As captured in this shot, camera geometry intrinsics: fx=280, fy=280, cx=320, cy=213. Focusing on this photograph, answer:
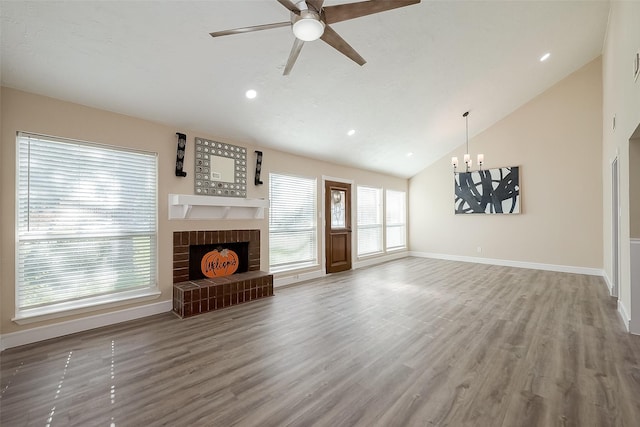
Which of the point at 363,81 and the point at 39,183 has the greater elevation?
the point at 363,81

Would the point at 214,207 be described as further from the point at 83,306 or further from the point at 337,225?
the point at 337,225

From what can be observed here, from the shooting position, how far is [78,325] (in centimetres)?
307

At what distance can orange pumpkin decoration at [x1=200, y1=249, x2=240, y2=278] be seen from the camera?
4.18 m

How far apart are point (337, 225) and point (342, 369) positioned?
13.5ft

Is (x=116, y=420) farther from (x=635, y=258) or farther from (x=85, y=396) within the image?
(x=635, y=258)

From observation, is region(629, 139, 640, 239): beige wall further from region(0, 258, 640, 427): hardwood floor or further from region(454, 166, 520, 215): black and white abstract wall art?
region(454, 166, 520, 215): black and white abstract wall art

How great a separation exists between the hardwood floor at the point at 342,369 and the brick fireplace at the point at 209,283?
7.6 inches

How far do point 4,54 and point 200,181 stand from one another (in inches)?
82.5

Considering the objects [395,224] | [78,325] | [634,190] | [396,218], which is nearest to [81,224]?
[78,325]

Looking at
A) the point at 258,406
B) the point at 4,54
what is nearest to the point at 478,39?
the point at 258,406

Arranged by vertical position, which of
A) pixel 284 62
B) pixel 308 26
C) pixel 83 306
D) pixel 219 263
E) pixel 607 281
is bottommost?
pixel 607 281

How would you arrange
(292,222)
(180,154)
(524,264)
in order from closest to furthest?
(180,154), (292,222), (524,264)

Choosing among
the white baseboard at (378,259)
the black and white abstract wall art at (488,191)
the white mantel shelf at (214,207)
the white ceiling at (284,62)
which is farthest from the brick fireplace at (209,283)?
the black and white abstract wall art at (488,191)

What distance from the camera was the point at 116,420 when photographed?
1727 millimetres
